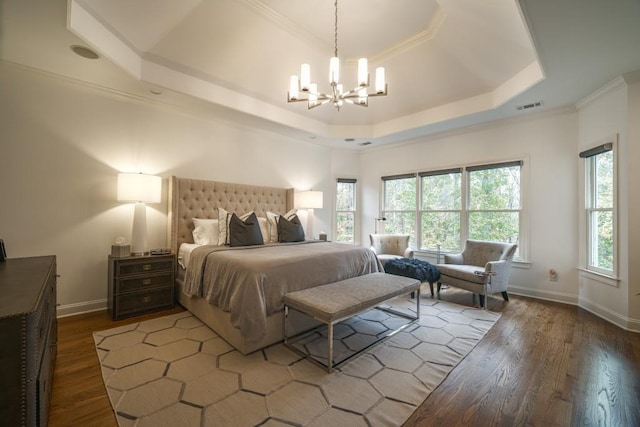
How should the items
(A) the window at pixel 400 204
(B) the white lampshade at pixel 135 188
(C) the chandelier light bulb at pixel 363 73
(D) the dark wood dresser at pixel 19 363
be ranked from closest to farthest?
(D) the dark wood dresser at pixel 19 363, (C) the chandelier light bulb at pixel 363 73, (B) the white lampshade at pixel 135 188, (A) the window at pixel 400 204

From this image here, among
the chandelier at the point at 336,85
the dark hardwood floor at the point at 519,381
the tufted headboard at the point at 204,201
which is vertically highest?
the chandelier at the point at 336,85

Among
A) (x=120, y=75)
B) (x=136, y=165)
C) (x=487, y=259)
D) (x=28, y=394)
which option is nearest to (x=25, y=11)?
(x=120, y=75)

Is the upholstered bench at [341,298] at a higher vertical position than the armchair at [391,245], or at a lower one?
lower

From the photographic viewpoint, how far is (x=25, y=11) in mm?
2152

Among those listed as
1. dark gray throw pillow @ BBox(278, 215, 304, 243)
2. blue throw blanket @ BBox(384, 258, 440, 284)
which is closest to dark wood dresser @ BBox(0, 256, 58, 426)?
dark gray throw pillow @ BBox(278, 215, 304, 243)

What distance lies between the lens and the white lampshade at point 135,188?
316cm

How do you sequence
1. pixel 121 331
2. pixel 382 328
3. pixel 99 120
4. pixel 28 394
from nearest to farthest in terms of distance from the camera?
pixel 28 394 < pixel 121 331 < pixel 382 328 < pixel 99 120

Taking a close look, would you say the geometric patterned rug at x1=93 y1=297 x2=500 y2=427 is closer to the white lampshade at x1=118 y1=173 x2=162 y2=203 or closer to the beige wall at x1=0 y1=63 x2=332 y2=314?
the beige wall at x1=0 y1=63 x2=332 y2=314

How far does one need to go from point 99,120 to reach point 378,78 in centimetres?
337

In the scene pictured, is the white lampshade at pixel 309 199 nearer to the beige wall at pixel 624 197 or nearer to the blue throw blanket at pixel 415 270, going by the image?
the blue throw blanket at pixel 415 270

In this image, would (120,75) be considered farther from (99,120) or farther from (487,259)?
(487,259)

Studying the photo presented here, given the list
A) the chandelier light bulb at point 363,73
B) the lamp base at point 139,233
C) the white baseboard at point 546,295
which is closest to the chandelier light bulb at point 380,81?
the chandelier light bulb at point 363,73

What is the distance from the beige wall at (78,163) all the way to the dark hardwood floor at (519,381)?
82cm

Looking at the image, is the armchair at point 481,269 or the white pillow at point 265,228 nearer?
the armchair at point 481,269
